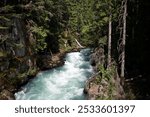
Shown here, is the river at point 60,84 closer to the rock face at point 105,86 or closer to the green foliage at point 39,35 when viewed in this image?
the rock face at point 105,86

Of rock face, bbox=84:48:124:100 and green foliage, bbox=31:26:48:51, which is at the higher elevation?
green foliage, bbox=31:26:48:51

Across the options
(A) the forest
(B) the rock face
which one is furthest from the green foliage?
(B) the rock face

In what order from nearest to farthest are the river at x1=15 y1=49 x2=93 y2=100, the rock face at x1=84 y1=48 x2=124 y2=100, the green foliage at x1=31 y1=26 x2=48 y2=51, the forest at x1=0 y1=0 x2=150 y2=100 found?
1. the rock face at x1=84 y1=48 x2=124 y2=100
2. the forest at x1=0 y1=0 x2=150 y2=100
3. the river at x1=15 y1=49 x2=93 y2=100
4. the green foliage at x1=31 y1=26 x2=48 y2=51

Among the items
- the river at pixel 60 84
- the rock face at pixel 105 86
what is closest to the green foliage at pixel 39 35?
the river at pixel 60 84

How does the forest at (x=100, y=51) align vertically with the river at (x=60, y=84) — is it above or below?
above

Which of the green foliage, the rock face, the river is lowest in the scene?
the river

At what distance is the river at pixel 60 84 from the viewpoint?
2447 cm

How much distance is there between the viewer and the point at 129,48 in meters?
26.9

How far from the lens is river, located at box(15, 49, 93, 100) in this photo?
24469 millimetres

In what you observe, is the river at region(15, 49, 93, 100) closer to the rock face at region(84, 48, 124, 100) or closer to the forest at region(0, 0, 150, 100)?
the forest at region(0, 0, 150, 100)

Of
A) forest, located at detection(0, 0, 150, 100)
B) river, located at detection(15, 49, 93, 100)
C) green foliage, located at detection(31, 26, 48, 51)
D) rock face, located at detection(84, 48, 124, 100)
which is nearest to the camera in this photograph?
rock face, located at detection(84, 48, 124, 100)

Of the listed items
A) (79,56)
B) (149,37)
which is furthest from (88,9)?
(149,37)

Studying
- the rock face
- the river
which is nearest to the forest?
the rock face

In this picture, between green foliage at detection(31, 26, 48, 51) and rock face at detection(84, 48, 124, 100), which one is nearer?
rock face at detection(84, 48, 124, 100)
